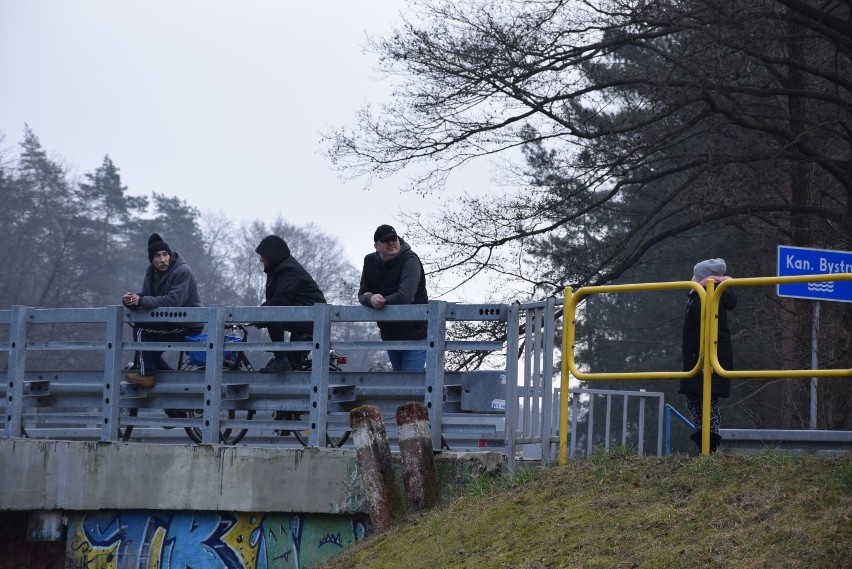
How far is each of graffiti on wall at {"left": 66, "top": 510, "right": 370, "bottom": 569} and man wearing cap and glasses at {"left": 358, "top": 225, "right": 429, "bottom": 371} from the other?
4.51 feet

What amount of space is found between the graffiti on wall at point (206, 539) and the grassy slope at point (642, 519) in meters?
1.04

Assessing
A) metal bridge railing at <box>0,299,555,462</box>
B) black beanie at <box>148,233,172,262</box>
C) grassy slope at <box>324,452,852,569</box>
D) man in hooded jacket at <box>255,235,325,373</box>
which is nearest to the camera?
grassy slope at <box>324,452,852,569</box>

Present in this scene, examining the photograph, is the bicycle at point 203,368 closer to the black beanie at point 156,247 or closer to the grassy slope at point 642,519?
the black beanie at point 156,247

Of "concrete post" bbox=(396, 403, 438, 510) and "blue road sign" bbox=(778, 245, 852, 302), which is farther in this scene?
"blue road sign" bbox=(778, 245, 852, 302)

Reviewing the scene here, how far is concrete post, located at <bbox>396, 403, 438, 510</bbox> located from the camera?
858 cm

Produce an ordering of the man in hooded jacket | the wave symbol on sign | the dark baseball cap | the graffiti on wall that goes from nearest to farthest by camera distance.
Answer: the graffiti on wall, the dark baseball cap, the man in hooded jacket, the wave symbol on sign

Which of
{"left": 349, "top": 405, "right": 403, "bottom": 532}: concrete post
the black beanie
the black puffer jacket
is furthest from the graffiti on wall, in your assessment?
→ the black beanie

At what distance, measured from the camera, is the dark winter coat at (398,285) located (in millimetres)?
9562

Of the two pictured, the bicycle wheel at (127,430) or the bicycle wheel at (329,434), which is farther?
the bicycle wheel at (127,430)

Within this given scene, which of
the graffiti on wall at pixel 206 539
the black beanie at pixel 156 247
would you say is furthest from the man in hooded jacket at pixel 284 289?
the graffiti on wall at pixel 206 539

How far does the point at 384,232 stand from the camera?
9812mm

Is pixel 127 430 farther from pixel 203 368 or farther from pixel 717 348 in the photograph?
pixel 717 348

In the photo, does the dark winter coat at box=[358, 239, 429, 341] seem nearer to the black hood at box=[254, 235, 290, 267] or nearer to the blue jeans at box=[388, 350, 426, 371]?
the blue jeans at box=[388, 350, 426, 371]

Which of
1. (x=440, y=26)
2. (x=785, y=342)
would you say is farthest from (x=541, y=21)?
(x=785, y=342)
